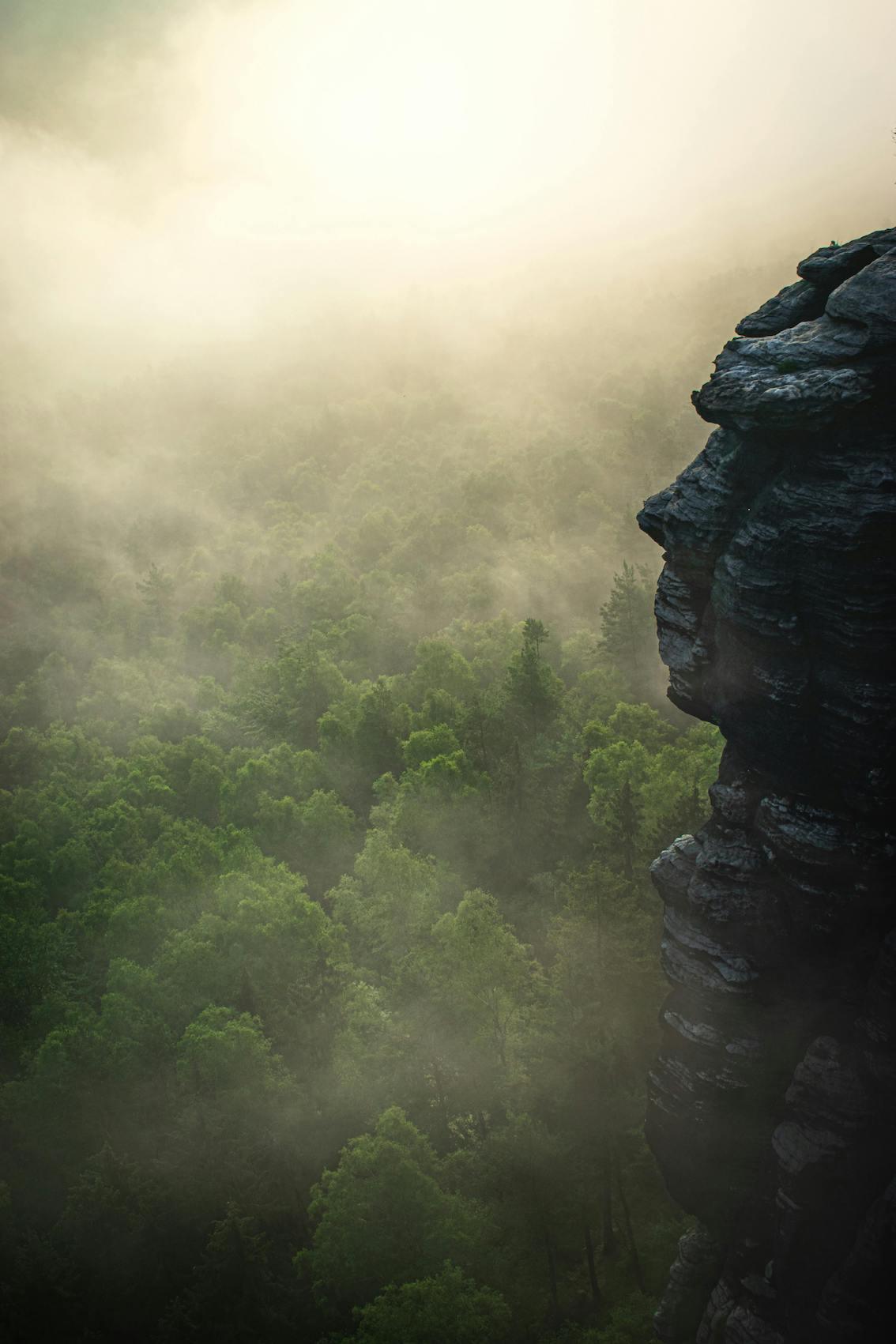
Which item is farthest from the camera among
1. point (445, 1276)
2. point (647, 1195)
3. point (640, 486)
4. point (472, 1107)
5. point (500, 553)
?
point (640, 486)

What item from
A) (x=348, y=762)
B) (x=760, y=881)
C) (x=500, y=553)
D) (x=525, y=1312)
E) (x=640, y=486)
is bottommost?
(x=525, y=1312)

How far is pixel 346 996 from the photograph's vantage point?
194 ft

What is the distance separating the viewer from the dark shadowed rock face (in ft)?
76.8

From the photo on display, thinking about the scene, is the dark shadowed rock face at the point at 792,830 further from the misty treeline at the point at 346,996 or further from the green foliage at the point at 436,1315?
the misty treeline at the point at 346,996

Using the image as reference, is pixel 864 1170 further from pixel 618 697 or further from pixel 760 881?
pixel 618 697

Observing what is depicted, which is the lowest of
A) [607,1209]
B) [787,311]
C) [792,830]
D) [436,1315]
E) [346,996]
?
[436,1315]

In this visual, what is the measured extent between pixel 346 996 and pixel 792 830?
40.2 metres

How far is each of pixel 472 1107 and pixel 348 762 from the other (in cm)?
4226

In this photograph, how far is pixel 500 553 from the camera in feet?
504

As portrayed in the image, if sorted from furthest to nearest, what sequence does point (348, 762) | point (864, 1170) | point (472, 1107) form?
point (348, 762) → point (472, 1107) → point (864, 1170)

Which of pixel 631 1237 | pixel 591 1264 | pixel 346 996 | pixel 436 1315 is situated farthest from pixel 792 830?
pixel 346 996

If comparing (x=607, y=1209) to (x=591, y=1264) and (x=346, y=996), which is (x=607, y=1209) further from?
(x=346, y=996)

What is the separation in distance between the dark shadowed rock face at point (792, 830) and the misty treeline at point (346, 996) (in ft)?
44.7

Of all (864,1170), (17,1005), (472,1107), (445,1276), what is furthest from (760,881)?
(17,1005)
